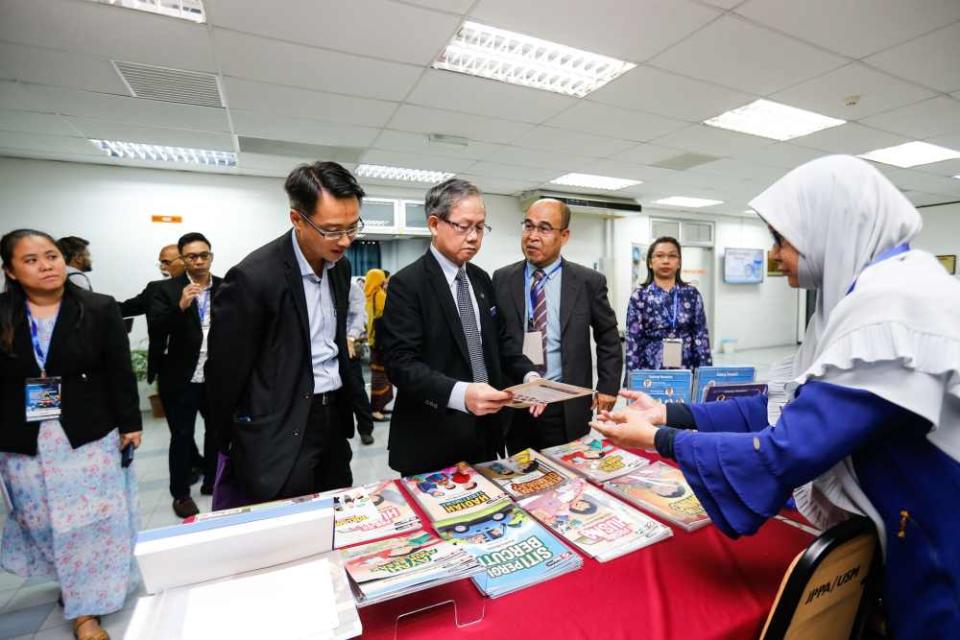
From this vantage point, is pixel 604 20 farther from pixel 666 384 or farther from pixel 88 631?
pixel 88 631

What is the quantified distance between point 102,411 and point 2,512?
200cm

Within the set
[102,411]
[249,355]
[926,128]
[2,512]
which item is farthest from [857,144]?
[2,512]

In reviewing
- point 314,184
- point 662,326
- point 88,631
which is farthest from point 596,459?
point 88,631

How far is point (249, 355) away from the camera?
1304 millimetres

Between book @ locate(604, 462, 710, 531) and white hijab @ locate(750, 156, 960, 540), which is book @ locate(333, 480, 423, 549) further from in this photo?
white hijab @ locate(750, 156, 960, 540)

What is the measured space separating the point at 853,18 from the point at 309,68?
3.42 meters

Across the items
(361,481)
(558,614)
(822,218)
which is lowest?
(361,481)

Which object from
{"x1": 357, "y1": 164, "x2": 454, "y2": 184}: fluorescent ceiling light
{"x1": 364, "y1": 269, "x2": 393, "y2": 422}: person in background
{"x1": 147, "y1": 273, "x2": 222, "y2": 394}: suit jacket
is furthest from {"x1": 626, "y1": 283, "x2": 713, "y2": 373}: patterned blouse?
{"x1": 357, "y1": 164, "x2": 454, "y2": 184}: fluorescent ceiling light

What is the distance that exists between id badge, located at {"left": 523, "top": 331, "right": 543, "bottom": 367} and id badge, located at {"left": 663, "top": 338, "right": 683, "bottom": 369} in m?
1.11

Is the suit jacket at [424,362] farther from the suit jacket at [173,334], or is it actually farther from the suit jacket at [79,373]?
the suit jacket at [173,334]

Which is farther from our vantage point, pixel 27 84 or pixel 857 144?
pixel 857 144

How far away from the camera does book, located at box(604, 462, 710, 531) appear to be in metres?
1.16

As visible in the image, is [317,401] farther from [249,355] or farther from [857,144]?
[857,144]

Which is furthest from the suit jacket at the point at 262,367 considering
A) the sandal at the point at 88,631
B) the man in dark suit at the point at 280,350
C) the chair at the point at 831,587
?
the sandal at the point at 88,631
